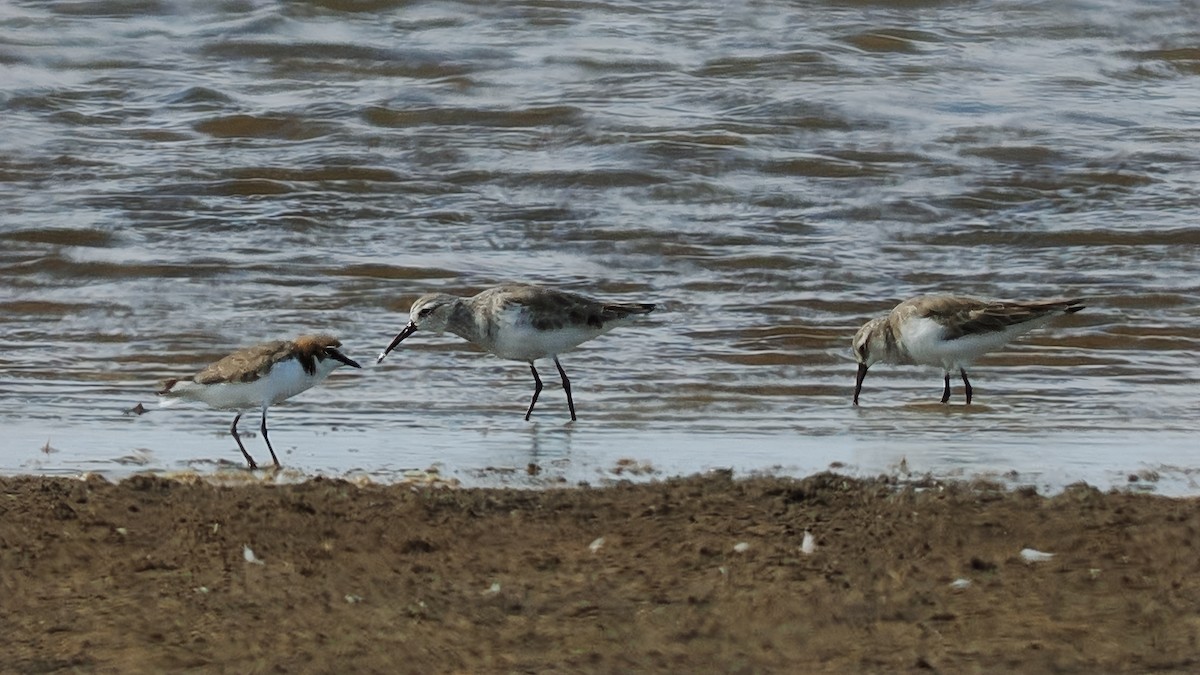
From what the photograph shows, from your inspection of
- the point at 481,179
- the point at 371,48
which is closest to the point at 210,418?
the point at 481,179

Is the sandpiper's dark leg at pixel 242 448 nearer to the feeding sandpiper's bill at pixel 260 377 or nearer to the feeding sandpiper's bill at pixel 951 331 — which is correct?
the feeding sandpiper's bill at pixel 260 377

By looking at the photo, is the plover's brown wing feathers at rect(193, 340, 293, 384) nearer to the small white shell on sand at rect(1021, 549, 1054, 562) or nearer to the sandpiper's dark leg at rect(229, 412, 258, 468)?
the sandpiper's dark leg at rect(229, 412, 258, 468)

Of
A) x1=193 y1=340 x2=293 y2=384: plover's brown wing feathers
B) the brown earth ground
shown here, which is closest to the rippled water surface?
x1=193 y1=340 x2=293 y2=384: plover's brown wing feathers

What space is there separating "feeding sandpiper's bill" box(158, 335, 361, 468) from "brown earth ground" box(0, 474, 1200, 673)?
1.20 metres

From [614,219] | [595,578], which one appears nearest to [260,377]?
[595,578]

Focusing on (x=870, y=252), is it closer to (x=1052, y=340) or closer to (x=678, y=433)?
(x=1052, y=340)

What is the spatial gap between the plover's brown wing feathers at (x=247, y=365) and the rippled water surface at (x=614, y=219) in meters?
0.33

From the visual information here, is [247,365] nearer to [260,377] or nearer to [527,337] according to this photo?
[260,377]

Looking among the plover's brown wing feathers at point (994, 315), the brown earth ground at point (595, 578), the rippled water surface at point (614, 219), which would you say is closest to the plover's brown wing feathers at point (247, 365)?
the rippled water surface at point (614, 219)

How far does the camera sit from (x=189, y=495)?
234 inches

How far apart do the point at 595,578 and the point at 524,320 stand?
3.84 meters

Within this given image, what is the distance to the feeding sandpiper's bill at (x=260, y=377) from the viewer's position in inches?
289

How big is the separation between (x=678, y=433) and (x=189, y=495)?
2.64 m

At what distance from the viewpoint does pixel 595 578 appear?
16.8ft
